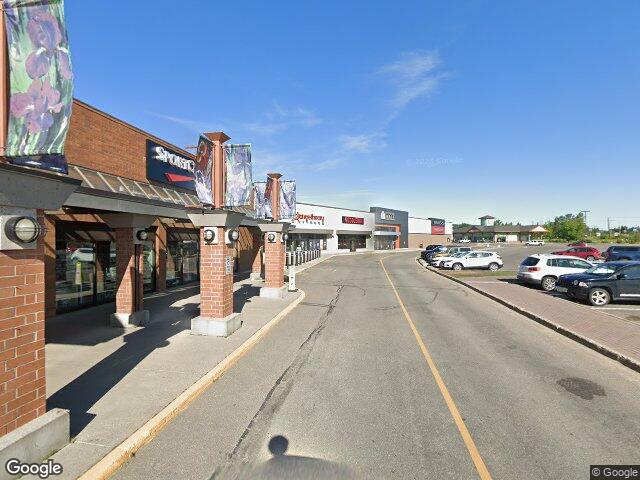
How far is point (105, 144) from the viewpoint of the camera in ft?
44.2

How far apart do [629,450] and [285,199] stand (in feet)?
50.7

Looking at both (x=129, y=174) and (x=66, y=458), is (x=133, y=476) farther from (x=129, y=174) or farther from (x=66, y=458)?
(x=129, y=174)

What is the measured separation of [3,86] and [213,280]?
6573 millimetres

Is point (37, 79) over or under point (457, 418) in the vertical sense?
over

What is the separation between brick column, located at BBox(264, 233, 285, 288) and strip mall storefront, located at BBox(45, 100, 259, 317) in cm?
257

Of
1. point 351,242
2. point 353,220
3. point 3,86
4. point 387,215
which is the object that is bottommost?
point 351,242

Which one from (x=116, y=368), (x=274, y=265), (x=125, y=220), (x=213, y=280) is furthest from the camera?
(x=274, y=265)

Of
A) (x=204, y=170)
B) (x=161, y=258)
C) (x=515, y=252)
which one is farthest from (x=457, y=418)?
(x=515, y=252)

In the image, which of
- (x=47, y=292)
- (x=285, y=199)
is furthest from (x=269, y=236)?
(x=47, y=292)

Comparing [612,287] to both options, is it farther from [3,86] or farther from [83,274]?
[83,274]

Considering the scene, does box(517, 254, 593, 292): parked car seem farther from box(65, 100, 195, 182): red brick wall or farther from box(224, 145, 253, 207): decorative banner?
box(65, 100, 195, 182): red brick wall

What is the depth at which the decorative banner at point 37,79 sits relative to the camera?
3.94 metres

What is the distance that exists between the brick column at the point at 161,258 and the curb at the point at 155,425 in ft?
33.9

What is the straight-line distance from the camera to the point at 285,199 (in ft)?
59.6
